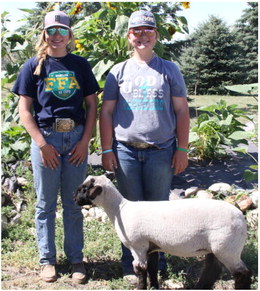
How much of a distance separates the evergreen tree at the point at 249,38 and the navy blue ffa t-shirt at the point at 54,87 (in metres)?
18.5

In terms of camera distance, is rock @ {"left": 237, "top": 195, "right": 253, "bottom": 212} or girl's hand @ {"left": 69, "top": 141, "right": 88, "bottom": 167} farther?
rock @ {"left": 237, "top": 195, "right": 253, "bottom": 212}

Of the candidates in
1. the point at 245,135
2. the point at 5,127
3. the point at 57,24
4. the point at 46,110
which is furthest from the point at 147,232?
the point at 5,127

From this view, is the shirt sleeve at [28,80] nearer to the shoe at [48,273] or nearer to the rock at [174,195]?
the shoe at [48,273]

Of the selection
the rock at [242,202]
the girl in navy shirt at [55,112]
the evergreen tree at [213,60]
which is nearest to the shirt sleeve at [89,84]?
the girl in navy shirt at [55,112]

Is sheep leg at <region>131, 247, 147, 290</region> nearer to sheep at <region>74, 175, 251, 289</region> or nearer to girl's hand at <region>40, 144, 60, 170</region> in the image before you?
sheep at <region>74, 175, 251, 289</region>

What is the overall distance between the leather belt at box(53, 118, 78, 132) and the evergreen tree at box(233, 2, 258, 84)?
18.5 meters

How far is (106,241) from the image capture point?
4160 mm

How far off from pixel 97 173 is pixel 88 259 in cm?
206

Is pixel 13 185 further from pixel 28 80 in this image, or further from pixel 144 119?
pixel 144 119

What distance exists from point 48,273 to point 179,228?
1.30m

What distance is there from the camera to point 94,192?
2.95 metres

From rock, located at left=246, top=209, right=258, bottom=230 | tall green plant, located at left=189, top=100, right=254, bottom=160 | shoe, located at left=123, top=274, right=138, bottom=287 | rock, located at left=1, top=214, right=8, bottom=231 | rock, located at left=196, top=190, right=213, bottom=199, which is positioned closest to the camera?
→ shoe, located at left=123, top=274, right=138, bottom=287

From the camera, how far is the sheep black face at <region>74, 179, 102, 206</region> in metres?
2.94

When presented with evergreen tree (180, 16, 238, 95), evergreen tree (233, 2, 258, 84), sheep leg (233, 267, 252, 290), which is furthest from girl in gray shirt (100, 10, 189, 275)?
evergreen tree (233, 2, 258, 84)
